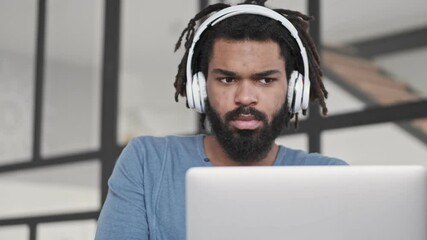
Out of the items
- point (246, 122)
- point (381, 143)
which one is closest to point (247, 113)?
point (246, 122)

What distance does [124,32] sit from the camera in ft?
10.8

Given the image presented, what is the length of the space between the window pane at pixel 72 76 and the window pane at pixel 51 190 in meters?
0.12

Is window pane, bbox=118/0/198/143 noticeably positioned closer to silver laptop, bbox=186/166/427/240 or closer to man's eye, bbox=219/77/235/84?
man's eye, bbox=219/77/235/84

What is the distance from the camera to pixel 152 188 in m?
1.31

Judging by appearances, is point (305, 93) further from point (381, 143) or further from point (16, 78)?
point (16, 78)

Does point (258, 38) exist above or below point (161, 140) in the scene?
above

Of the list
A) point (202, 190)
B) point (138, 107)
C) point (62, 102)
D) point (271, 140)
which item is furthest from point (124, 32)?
point (202, 190)

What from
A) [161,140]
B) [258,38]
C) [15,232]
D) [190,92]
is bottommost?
[15,232]

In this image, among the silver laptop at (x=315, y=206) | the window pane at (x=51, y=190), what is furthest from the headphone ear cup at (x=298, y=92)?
the window pane at (x=51, y=190)

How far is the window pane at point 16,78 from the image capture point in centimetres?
376

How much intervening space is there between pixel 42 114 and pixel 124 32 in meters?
0.73

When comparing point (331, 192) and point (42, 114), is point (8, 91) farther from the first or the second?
point (331, 192)

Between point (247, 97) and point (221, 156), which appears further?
point (221, 156)

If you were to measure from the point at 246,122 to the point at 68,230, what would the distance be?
2380 mm
